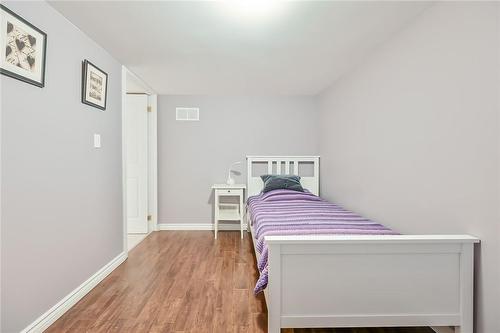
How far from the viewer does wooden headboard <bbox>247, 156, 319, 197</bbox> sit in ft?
15.3

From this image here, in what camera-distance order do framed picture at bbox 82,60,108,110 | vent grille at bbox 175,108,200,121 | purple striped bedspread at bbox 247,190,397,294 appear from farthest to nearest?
vent grille at bbox 175,108,200,121, framed picture at bbox 82,60,108,110, purple striped bedspread at bbox 247,190,397,294

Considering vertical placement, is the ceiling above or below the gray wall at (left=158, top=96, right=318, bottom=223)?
above

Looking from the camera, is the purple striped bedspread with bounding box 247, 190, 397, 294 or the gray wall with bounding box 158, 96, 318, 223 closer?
the purple striped bedspread with bounding box 247, 190, 397, 294

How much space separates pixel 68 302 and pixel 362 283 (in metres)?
2.03

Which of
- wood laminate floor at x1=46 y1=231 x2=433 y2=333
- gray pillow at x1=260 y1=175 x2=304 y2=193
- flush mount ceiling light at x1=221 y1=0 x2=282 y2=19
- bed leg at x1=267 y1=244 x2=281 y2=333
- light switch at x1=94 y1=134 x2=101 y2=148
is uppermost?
flush mount ceiling light at x1=221 y1=0 x2=282 y2=19

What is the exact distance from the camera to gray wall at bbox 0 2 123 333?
1681 millimetres

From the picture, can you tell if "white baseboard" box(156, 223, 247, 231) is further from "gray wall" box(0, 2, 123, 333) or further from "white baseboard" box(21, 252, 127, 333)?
"gray wall" box(0, 2, 123, 333)

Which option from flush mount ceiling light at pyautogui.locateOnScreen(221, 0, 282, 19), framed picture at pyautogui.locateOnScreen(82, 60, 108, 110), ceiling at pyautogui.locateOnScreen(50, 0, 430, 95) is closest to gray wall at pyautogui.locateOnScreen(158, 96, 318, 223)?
ceiling at pyautogui.locateOnScreen(50, 0, 430, 95)

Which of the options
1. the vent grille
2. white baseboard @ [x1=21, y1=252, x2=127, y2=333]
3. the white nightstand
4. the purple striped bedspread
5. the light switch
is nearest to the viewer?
white baseboard @ [x1=21, y1=252, x2=127, y2=333]

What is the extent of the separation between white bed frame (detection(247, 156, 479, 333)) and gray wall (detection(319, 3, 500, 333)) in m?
0.18

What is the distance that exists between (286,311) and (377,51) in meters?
2.36

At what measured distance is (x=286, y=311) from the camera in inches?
65.2

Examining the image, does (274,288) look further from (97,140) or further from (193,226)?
(193,226)

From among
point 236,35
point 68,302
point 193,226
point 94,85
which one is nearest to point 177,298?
point 68,302
